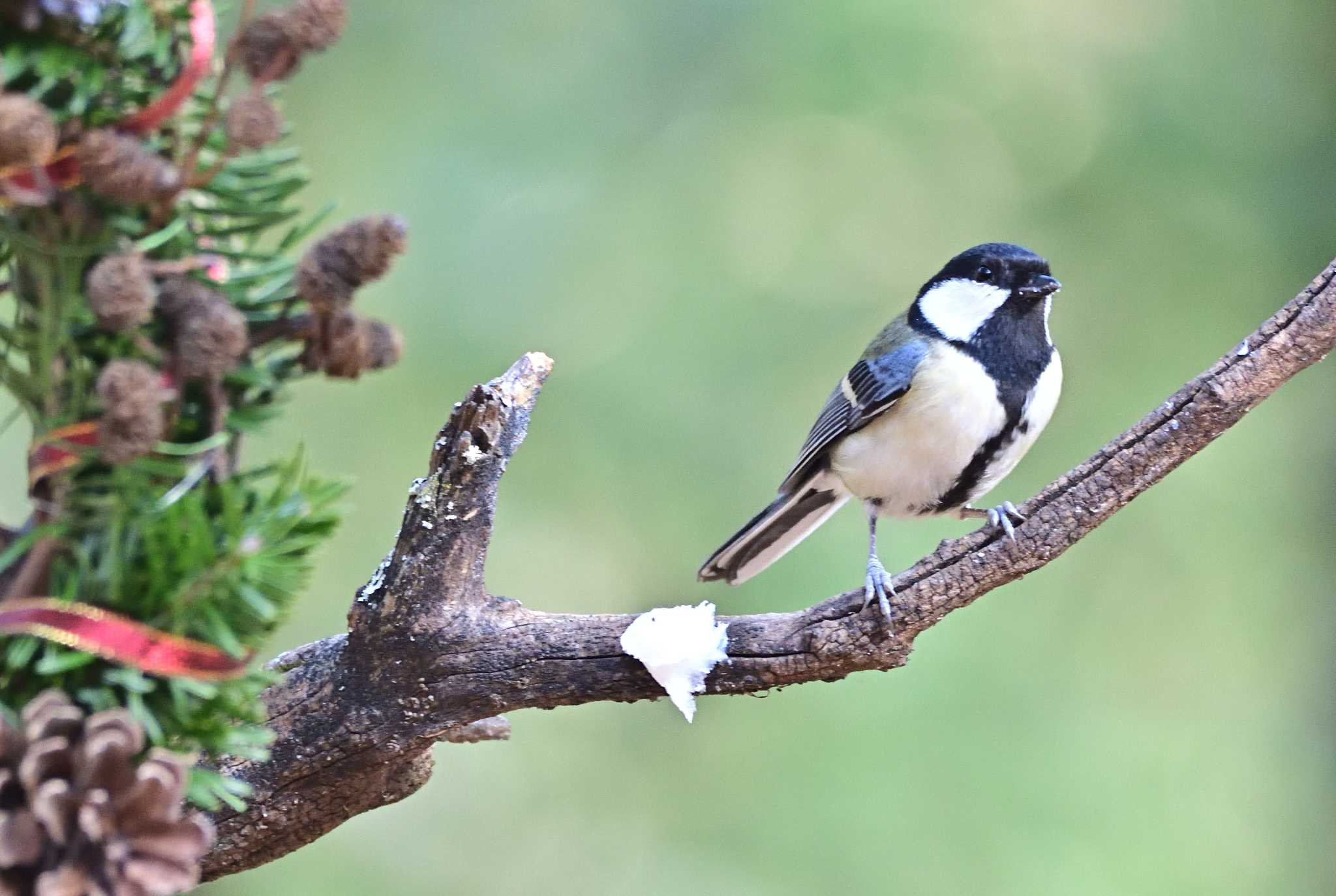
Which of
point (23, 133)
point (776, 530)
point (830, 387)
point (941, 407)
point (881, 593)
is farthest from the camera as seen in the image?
point (830, 387)

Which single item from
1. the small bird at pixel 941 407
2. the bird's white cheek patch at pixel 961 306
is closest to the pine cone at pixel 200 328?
the small bird at pixel 941 407

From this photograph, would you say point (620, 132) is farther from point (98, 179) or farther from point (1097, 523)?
point (98, 179)

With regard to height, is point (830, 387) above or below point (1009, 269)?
above

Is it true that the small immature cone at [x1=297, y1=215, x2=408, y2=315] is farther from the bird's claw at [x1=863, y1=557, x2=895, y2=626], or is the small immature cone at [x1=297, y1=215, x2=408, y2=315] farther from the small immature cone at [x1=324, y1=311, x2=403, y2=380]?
the bird's claw at [x1=863, y1=557, x2=895, y2=626]

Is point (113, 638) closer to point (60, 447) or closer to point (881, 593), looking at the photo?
point (60, 447)

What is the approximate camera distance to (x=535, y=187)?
221 cm

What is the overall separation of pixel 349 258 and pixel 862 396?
96cm

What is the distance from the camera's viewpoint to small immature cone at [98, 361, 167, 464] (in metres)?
0.56

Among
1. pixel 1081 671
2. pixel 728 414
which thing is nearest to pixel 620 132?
pixel 728 414

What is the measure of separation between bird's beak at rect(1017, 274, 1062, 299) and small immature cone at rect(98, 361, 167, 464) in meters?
1.07

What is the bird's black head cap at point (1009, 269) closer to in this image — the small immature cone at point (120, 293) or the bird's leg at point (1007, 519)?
the bird's leg at point (1007, 519)

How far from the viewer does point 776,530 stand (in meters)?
1.59

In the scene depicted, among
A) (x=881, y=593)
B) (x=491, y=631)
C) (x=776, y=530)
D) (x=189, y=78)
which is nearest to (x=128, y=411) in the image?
(x=189, y=78)

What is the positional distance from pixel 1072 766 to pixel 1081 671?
19 cm
